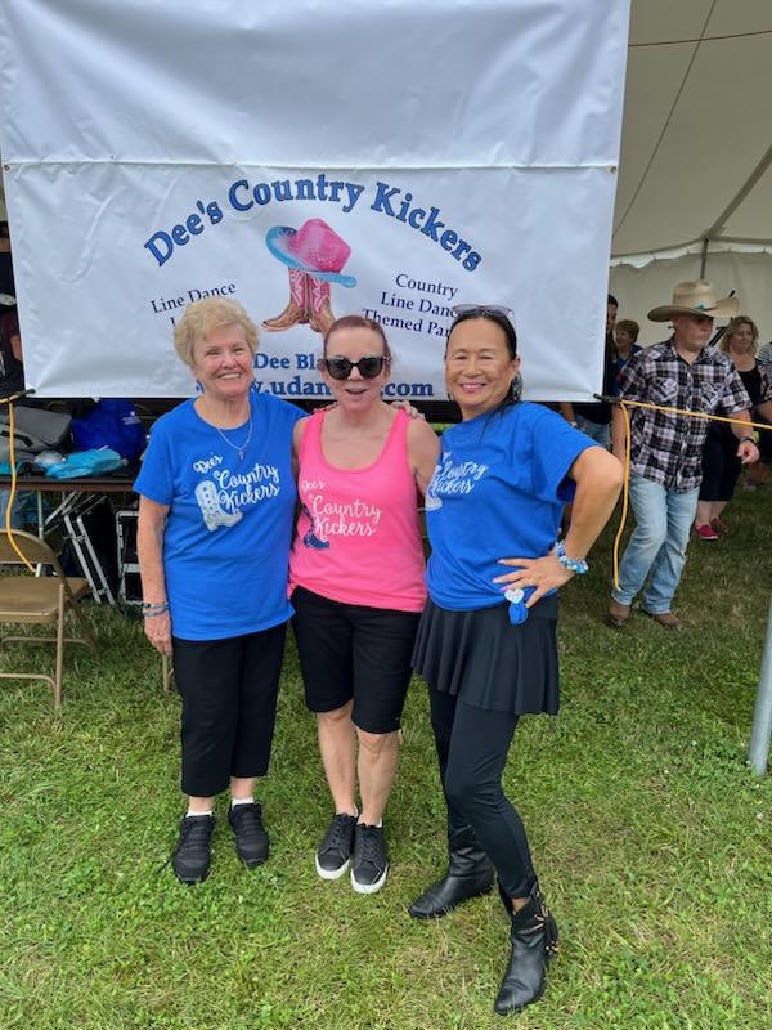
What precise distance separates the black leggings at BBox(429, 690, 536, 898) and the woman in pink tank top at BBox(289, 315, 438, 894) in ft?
1.01

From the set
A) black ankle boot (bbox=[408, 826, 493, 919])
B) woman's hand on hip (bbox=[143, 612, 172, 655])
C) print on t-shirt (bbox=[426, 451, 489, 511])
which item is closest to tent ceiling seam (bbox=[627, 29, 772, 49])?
print on t-shirt (bbox=[426, 451, 489, 511])

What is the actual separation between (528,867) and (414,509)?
944 mm

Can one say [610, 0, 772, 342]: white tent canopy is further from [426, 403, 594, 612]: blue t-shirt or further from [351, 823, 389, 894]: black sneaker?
[351, 823, 389, 894]: black sneaker

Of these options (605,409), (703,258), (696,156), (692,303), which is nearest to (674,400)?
(692,303)

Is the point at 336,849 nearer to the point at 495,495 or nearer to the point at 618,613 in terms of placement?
the point at 495,495

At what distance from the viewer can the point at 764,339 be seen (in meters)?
9.52

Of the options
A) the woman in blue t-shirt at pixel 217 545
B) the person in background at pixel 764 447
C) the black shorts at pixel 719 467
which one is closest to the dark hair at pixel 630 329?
the person in background at pixel 764 447

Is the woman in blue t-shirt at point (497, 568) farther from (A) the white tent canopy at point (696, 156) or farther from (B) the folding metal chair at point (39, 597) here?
(A) the white tent canopy at point (696, 156)

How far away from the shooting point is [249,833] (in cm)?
235

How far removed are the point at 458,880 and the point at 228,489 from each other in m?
1.33

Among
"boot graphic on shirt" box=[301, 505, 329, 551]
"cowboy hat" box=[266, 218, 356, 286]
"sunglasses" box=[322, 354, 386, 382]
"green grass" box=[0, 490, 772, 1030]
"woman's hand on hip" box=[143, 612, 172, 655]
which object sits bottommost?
"green grass" box=[0, 490, 772, 1030]

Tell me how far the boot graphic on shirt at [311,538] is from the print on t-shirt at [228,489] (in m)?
0.11

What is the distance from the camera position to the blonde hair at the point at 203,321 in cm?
188

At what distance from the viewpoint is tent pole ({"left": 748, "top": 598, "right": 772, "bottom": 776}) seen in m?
2.72
